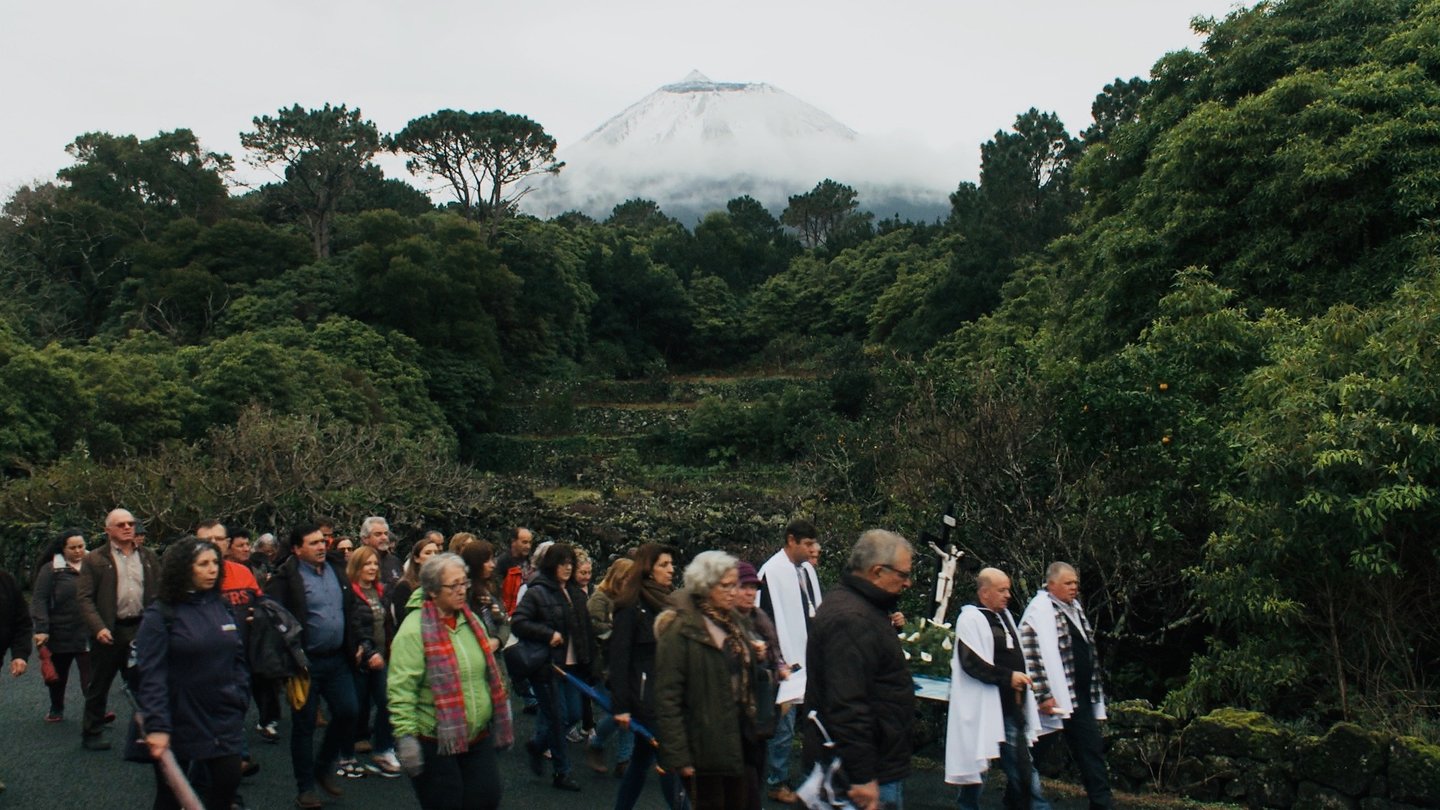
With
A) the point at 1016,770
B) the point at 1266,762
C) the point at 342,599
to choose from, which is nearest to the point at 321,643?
the point at 342,599

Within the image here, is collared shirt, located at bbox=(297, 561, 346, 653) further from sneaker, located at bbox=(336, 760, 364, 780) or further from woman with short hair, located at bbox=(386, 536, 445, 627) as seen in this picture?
sneaker, located at bbox=(336, 760, 364, 780)

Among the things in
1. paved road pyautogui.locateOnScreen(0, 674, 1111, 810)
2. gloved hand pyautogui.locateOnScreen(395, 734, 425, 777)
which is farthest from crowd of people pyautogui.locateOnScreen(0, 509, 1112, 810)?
paved road pyautogui.locateOnScreen(0, 674, 1111, 810)

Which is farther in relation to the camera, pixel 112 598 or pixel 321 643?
pixel 112 598

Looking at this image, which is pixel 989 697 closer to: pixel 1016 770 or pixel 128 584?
pixel 1016 770

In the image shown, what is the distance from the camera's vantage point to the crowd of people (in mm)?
4156

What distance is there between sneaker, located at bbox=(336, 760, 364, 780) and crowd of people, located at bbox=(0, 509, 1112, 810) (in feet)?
0.05

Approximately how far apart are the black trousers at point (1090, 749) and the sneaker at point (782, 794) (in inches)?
60.3

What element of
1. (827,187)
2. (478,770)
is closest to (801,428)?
(478,770)

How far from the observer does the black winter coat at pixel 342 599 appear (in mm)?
6039

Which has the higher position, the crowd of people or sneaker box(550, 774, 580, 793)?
the crowd of people

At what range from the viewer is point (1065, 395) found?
9883mm

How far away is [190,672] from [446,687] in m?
1.23

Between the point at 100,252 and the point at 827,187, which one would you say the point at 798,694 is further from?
the point at 827,187

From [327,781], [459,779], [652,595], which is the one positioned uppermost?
[652,595]
